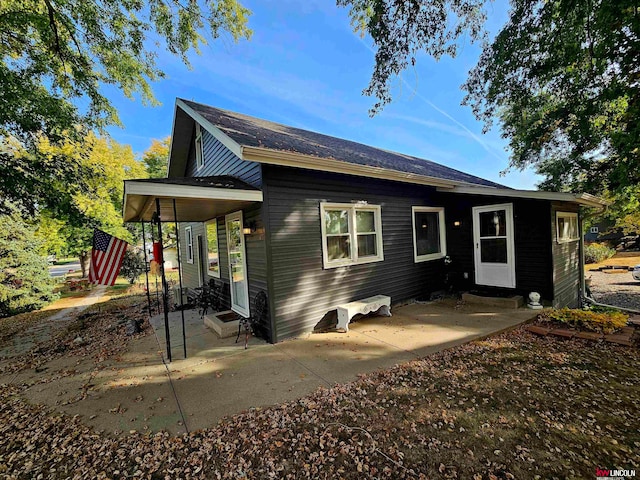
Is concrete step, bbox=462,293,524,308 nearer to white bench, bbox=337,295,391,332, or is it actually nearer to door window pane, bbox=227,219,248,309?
white bench, bbox=337,295,391,332

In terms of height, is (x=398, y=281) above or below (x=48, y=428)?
above

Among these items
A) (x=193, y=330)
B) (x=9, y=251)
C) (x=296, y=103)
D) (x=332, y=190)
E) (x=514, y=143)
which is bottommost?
(x=193, y=330)

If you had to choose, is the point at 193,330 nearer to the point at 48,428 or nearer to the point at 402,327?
the point at 48,428

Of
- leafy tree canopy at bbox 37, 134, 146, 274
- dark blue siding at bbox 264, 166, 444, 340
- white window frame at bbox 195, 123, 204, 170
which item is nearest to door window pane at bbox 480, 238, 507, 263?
dark blue siding at bbox 264, 166, 444, 340

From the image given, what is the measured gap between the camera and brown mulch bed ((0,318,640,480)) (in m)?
2.07

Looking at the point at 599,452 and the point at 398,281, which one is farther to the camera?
the point at 398,281

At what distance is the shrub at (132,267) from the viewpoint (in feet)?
52.5

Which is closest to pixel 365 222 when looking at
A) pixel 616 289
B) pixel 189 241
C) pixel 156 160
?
pixel 189 241

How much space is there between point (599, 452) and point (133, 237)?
71.4ft

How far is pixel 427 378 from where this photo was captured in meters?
3.35

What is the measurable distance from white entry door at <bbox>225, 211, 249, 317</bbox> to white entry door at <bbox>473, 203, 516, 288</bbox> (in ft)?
19.6

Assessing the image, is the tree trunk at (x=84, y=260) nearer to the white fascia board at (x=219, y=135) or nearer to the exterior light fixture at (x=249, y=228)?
the white fascia board at (x=219, y=135)

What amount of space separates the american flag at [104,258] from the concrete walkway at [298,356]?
1.56 metres

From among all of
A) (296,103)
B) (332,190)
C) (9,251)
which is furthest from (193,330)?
(296,103)
